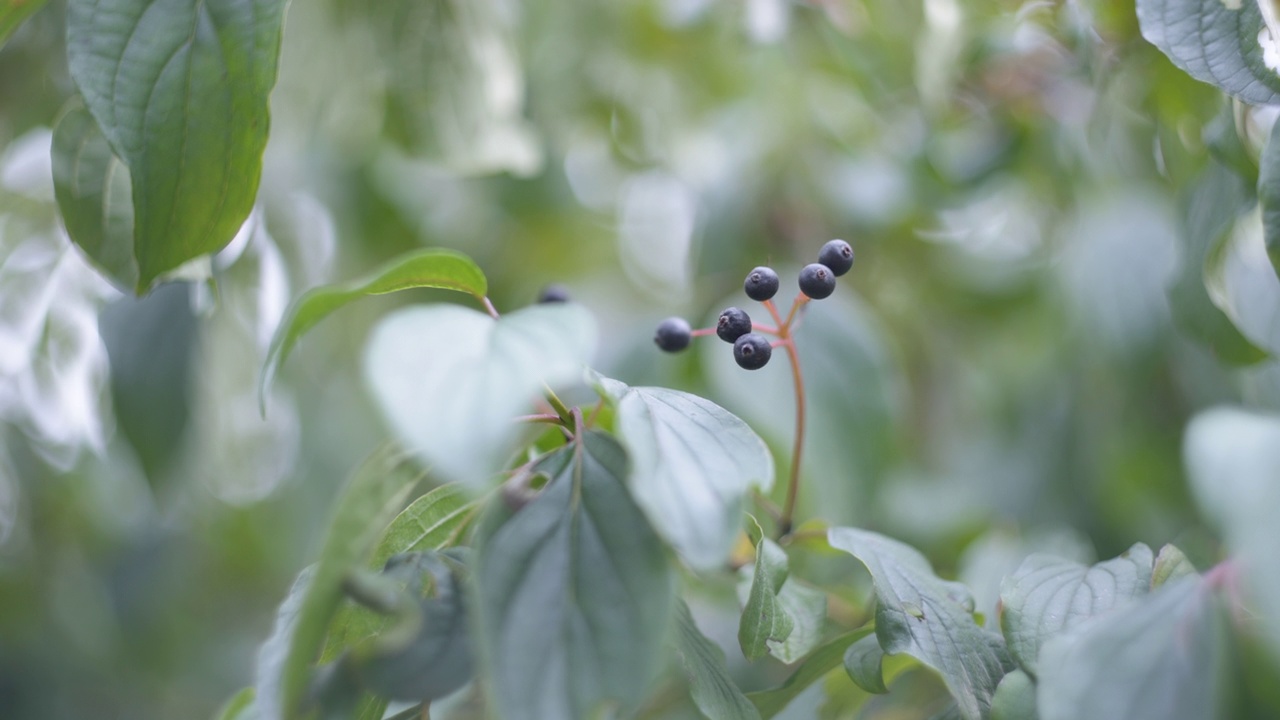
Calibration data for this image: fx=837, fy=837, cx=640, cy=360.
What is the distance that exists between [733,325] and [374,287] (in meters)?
0.23

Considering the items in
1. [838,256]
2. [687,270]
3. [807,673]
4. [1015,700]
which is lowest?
[687,270]

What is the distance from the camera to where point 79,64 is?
1.72ft

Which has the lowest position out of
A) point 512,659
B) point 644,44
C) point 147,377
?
point 147,377

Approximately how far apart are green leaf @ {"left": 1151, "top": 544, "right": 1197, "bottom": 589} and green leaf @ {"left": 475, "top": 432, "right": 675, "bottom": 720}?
0.89 feet

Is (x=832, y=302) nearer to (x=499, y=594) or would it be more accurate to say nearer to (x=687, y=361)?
(x=687, y=361)

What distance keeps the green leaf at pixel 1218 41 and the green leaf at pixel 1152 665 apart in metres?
0.32

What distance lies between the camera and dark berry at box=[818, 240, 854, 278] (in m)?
0.56

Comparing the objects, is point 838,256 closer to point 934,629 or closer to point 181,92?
point 934,629

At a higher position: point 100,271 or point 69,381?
point 100,271

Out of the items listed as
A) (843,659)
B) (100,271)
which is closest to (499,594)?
(843,659)

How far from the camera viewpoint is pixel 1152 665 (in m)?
0.34

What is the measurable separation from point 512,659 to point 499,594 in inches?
1.1

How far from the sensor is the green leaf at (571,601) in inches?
13.7

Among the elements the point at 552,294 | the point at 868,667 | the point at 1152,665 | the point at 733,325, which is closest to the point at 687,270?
the point at 552,294
